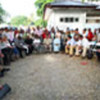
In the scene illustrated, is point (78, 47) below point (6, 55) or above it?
above

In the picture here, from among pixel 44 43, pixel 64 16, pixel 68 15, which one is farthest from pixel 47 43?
pixel 68 15

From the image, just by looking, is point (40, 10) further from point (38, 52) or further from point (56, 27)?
point (38, 52)

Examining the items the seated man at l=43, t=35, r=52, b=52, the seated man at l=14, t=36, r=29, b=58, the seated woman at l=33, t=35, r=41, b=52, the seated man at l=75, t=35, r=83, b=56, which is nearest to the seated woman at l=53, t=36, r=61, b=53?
the seated man at l=43, t=35, r=52, b=52

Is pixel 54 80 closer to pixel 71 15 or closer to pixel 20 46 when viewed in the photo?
pixel 20 46

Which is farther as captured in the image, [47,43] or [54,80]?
[47,43]

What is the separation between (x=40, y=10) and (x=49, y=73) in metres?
23.4

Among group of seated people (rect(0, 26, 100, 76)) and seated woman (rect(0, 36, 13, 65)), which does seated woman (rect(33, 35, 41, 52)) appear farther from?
seated woman (rect(0, 36, 13, 65))

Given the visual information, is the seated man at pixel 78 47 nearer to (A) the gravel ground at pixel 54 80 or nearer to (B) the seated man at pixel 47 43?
(A) the gravel ground at pixel 54 80

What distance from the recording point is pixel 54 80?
578cm

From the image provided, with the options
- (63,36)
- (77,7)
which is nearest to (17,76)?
(63,36)

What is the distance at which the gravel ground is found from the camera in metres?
4.56

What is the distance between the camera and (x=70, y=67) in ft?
24.6

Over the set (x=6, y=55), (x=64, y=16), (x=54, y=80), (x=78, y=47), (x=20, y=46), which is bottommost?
(x=54, y=80)

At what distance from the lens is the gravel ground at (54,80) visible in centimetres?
456
